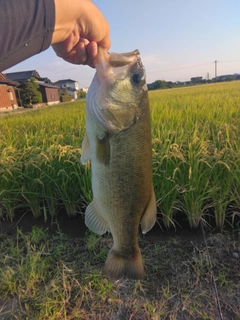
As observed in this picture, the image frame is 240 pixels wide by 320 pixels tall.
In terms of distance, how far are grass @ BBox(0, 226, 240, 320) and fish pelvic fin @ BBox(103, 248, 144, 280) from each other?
0.76 meters

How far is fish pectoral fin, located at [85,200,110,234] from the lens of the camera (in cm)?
134

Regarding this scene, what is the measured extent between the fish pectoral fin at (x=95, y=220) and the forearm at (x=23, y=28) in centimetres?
77

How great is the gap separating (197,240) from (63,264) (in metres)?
1.32

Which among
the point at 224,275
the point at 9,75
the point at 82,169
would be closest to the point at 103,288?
the point at 224,275

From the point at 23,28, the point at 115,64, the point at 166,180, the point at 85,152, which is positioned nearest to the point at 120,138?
the point at 85,152

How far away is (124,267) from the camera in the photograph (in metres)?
1.33

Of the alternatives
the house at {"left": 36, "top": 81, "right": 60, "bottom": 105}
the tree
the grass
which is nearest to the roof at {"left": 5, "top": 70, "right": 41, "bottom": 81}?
the house at {"left": 36, "top": 81, "right": 60, "bottom": 105}

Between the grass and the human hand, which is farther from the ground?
the human hand

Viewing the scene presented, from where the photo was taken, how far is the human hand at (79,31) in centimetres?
116

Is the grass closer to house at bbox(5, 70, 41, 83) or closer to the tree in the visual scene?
the tree

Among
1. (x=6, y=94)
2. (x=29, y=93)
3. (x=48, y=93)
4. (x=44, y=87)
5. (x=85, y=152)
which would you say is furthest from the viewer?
(x=48, y=93)

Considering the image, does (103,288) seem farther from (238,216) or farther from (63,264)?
(238,216)

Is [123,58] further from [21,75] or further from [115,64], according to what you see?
[21,75]

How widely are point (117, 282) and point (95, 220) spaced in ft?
3.49
